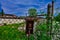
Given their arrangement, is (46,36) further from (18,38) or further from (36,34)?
(18,38)

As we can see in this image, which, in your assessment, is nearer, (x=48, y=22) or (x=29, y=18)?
(x=48, y=22)

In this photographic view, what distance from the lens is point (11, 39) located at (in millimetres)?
5039

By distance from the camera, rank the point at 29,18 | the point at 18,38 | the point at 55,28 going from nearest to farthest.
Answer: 1. the point at 55,28
2. the point at 29,18
3. the point at 18,38

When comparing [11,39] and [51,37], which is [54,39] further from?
[11,39]

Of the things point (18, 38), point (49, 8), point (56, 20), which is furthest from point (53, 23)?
point (18, 38)

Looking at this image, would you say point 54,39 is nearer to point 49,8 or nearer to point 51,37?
point 51,37

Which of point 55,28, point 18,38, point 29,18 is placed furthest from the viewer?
point 18,38

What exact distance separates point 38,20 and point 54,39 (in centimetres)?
57

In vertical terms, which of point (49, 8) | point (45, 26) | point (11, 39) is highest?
point (49, 8)

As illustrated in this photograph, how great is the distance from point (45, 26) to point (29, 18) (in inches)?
18.0

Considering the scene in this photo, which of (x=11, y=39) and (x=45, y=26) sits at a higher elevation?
(x=45, y=26)

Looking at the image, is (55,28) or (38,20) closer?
(55,28)

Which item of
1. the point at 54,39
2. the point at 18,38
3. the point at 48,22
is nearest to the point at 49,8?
the point at 48,22

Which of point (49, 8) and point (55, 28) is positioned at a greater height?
point (49, 8)
